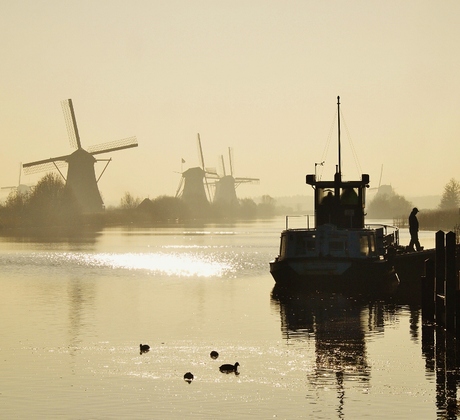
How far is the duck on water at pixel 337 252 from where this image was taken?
4819cm

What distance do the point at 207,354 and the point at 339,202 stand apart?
22108 millimetres

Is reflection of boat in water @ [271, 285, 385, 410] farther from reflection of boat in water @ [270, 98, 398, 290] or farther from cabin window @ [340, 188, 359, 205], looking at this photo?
cabin window @ [340, 188, 359, 205]

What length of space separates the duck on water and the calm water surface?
1052 mm

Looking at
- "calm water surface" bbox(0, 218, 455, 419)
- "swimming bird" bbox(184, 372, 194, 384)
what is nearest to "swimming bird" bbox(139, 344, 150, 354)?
"calm water surface" bbox(0, 218, 455, 419)

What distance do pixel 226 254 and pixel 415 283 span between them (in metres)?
41.4

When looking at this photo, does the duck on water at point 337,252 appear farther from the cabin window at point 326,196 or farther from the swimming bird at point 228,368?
the swimming bird at point 228,368

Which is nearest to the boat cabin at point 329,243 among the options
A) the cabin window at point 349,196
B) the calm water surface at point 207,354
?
the calm water surface at point 207,354

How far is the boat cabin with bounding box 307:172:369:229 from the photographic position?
5212cm

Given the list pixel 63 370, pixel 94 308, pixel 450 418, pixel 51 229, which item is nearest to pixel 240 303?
pixel 94 308

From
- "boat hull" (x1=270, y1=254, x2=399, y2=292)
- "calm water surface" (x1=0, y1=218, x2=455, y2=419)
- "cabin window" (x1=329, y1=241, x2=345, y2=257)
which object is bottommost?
"calm water surface" (x1=0, y1=218, x2=455, y2=419)

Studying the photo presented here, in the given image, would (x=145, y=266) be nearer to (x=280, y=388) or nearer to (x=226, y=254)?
(x=226, y=254)

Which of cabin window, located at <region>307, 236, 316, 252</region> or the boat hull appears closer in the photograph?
the boat hull

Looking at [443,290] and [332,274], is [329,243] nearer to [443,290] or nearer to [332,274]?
[332,274]

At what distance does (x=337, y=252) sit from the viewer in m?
48.9
